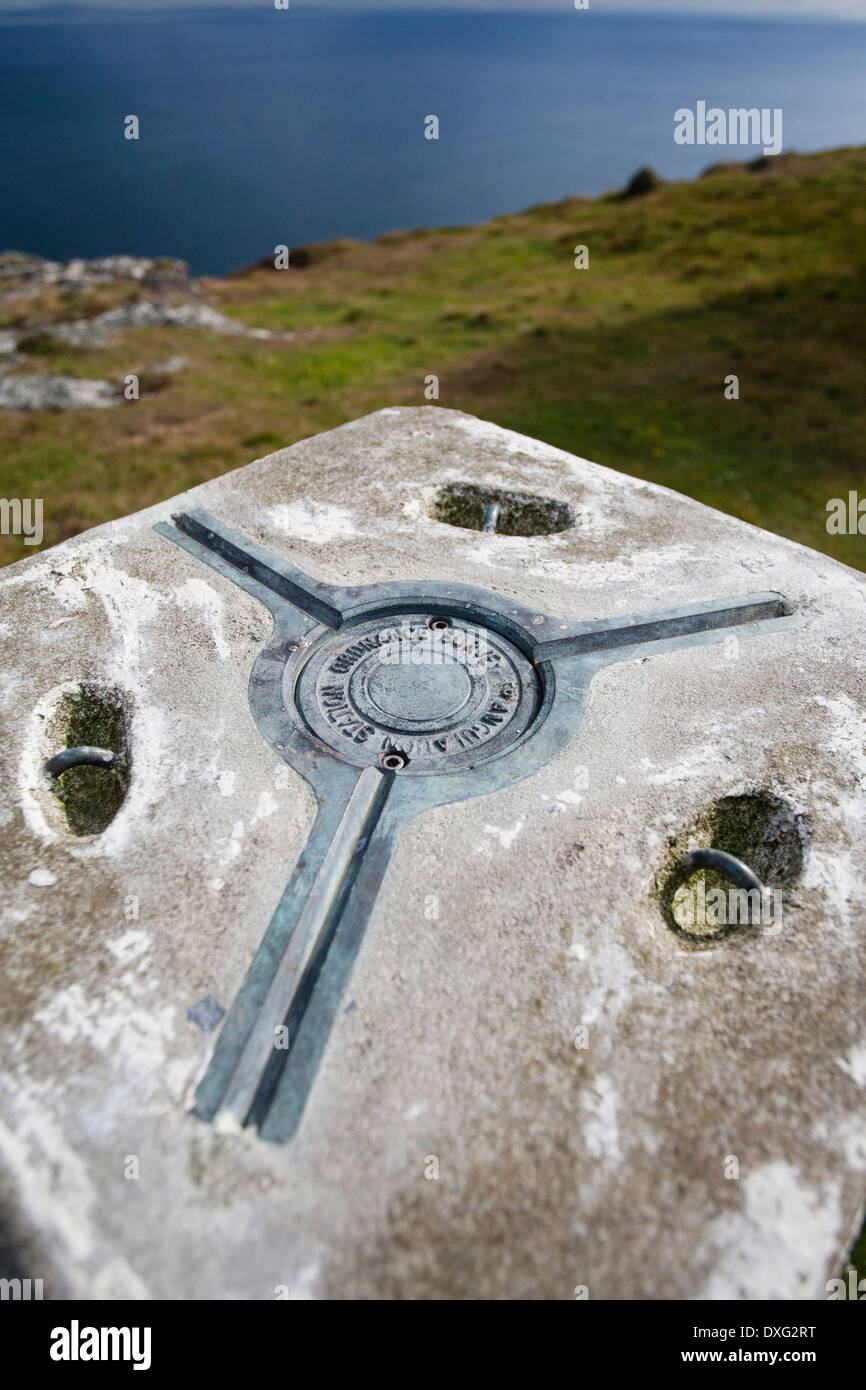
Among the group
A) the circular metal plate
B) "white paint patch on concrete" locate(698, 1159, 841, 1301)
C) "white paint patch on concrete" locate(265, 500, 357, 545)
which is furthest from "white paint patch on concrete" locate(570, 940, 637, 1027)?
"white paint patch on concrete" locate(265, 500, 357, 545)

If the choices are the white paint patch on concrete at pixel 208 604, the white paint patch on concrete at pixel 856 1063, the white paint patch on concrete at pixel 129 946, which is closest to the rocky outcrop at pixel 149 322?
the white paint patch on concrete at pixel 208 604

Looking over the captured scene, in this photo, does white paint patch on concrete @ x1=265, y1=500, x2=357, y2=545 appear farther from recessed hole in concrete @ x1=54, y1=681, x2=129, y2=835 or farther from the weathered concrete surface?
recessed hole in concrete @ x1=54, y1=681, x2=129, y2=835

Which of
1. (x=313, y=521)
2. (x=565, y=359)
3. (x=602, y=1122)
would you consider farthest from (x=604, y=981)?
(x=565, y=359)

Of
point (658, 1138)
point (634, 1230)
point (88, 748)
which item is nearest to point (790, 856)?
point (658, 1138)

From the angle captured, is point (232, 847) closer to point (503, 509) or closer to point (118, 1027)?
A: point (118, 1027)

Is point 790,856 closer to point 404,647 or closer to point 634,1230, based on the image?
point 634,1230

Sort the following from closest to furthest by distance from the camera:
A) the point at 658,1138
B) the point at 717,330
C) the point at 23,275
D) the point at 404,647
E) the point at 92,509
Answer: the point at 658,1138 < the point at 404,647 < the point at 92,509 < the point at 717,330 < the point at 23,275
